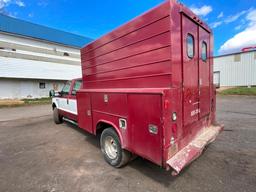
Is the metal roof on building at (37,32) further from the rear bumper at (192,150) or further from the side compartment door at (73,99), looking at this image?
the rear bumper at (192,150)

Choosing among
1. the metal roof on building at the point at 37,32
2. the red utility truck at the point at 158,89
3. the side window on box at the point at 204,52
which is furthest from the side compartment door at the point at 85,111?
the metal roof on building at the point at 37,32

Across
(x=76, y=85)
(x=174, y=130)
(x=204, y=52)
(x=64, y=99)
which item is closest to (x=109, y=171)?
(x=174, y=130)

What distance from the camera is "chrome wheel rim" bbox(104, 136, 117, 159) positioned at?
11.0 feet

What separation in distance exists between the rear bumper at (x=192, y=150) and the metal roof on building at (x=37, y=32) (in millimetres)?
22911

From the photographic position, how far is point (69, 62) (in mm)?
22859

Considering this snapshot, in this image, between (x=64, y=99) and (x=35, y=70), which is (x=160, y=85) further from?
(x=35, y=70)

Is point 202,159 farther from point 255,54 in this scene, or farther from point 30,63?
point 255,54

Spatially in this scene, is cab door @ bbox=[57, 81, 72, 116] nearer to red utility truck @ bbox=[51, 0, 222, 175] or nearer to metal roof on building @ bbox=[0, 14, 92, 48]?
red utility truck @ bbox=[51, 0, 222, 175]

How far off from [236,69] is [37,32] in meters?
28.4

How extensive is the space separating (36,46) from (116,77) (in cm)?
2169

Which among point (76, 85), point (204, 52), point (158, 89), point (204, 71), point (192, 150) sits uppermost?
point (204, 52)

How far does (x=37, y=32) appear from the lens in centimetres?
2230

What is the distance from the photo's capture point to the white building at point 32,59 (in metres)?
17.8

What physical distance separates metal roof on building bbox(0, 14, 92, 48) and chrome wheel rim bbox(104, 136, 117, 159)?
848 inches
